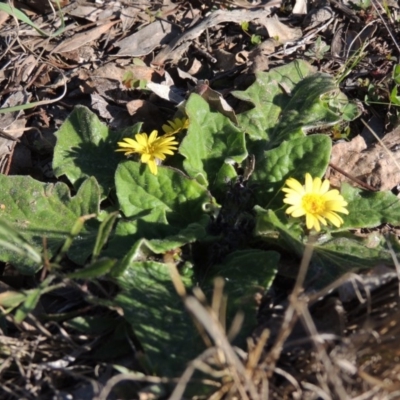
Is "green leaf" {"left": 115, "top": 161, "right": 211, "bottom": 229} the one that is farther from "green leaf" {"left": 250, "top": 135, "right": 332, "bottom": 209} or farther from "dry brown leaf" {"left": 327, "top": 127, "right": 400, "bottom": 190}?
"dry brown leaf" {"left": 327, "top": 127, "right": 400, "bottom": 190}

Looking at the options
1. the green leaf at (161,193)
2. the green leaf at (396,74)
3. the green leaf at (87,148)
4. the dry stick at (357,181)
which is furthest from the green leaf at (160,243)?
the green leaf at (396,74)

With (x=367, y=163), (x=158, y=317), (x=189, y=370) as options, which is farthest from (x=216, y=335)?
(x=367, y=163)

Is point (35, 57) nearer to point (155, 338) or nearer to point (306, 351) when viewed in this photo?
point (155, 338)

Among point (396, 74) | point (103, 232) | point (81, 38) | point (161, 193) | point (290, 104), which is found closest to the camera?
point (103, 232)

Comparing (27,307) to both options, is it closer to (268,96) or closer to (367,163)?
(268,96)

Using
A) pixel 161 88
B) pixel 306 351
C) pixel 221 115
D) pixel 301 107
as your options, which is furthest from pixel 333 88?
pixel 306 351

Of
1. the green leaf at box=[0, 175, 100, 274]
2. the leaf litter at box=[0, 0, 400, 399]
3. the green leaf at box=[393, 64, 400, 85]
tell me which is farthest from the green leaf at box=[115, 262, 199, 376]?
the green leaf at box=[393, 64, 400, 85]
